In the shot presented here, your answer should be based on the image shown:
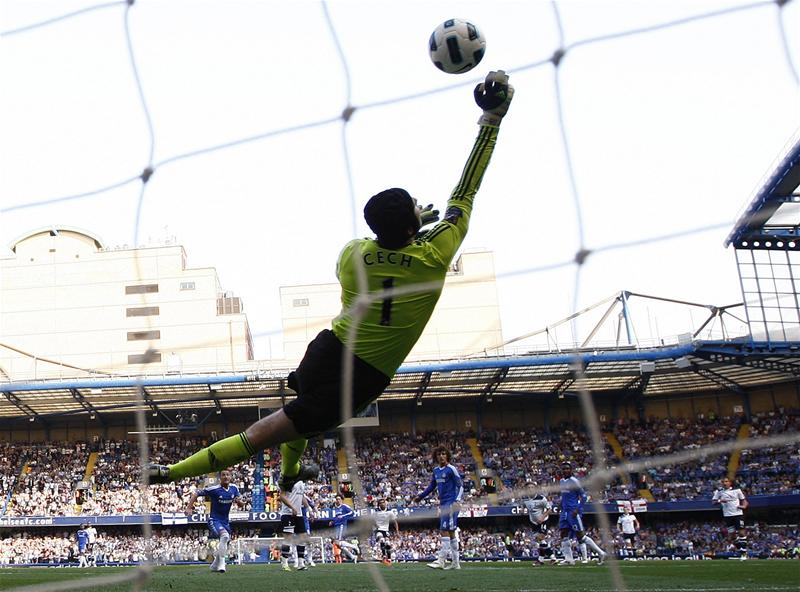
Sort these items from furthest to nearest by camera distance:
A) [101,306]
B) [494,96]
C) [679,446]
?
[101,306] < [679,446] < [494,96]

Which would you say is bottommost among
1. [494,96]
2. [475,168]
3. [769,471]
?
[769,471]

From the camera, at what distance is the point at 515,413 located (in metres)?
31.7

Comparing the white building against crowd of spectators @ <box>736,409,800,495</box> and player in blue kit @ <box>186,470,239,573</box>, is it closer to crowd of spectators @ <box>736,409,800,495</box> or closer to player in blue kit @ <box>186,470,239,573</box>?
crowd of spectators @ <box>736,409,800,495</box>

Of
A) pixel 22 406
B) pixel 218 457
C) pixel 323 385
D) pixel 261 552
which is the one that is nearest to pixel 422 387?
pixel 261 552

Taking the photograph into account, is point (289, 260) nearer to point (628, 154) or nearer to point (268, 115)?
point (268, 115)

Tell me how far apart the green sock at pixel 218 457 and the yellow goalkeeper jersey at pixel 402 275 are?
71 cm

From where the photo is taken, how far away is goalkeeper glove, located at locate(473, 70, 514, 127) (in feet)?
11.9

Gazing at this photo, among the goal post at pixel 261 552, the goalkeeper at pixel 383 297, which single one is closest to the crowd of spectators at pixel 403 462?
the goal post at pixel 261 552

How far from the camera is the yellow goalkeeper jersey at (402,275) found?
3688 mm

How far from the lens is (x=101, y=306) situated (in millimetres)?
43719

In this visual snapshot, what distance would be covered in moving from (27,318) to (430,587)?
131ft

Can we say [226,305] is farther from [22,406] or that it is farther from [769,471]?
[769,471]

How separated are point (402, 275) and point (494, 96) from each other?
84cm

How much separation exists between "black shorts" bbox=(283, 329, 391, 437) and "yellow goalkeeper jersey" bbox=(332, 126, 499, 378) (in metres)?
0.06
